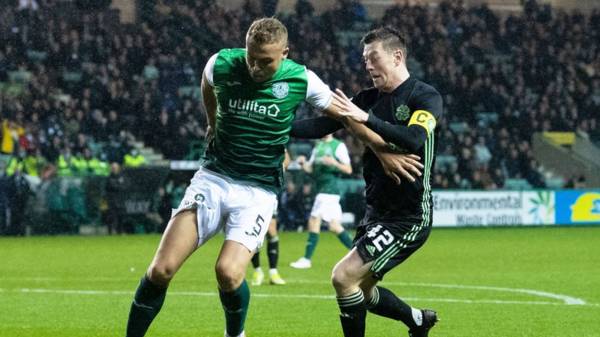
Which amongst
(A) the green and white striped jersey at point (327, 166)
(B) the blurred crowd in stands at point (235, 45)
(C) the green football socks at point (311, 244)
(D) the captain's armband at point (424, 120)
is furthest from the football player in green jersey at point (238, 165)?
(B) the blurred crowd in stands at point (235, 45)

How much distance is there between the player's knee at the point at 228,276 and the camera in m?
7.36

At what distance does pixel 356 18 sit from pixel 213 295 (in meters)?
25.0

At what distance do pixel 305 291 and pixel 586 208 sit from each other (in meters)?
19.0

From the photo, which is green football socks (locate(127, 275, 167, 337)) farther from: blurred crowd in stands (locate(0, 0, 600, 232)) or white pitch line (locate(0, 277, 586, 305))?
blurred crowd in stands (locate(0, 0, 600, 232))

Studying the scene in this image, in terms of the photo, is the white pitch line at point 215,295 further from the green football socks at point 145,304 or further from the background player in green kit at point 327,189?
the green football socks at point 145,304

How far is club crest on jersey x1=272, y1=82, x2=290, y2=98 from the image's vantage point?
749cm

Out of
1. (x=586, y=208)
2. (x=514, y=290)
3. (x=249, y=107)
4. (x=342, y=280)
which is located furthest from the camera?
(x=586, y=208)

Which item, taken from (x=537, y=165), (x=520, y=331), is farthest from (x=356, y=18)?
(x=520, y=331)

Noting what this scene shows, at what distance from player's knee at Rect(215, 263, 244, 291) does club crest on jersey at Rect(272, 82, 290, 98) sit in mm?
1122

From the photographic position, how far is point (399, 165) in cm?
773

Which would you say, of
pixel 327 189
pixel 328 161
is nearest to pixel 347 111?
pixel 328 161

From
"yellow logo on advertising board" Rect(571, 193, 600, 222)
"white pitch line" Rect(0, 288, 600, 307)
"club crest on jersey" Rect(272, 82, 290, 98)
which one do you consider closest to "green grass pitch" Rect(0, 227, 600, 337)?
"white pitch line" Rect(0, 288, 600, 307)

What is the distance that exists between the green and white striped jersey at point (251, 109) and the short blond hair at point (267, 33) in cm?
32

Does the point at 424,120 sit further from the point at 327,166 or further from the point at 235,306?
the point at 327,166
